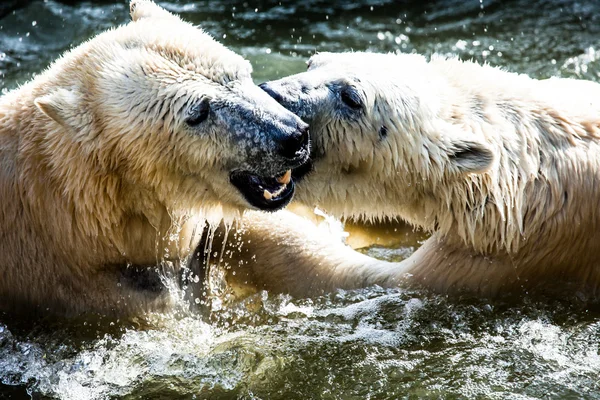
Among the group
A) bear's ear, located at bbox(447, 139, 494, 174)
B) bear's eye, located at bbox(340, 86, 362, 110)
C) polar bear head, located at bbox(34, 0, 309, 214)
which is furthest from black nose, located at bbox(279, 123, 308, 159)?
bear's ear, located at bbox(447, 139, 494, 174)

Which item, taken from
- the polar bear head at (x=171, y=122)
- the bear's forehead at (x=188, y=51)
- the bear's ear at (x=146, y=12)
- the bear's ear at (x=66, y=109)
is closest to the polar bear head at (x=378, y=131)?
the bear's forehead at (x=188, y=51)

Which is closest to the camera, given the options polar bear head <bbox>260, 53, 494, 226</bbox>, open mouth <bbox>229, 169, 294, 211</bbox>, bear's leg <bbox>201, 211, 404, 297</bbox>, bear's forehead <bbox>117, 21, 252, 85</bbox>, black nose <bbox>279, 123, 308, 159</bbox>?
black nose <bbox>279, 123, 308, 159</bbox>

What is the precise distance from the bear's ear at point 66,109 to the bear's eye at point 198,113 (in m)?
0.48

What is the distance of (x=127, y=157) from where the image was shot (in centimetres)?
383

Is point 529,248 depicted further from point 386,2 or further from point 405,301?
point 386,2

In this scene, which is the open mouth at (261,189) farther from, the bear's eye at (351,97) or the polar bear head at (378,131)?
the bear's eye at (351,97)

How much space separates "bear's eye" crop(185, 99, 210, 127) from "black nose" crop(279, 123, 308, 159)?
388mm

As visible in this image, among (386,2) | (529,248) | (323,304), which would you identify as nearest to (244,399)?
Answer: (323,304)

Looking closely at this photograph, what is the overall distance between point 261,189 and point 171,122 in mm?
534

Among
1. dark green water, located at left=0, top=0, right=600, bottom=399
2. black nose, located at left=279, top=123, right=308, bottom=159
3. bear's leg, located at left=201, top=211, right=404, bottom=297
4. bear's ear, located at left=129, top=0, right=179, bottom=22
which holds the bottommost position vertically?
dark green water, located at left=0, top=0, right=600, bottom=399

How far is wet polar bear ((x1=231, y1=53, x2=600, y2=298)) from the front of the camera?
429 centimetres

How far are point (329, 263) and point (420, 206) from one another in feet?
2.13

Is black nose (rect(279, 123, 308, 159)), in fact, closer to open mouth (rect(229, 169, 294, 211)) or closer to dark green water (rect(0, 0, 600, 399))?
open mouth (rect(229, 169, 294, 211))

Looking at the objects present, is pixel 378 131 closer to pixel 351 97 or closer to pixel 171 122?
pixel 351 97
